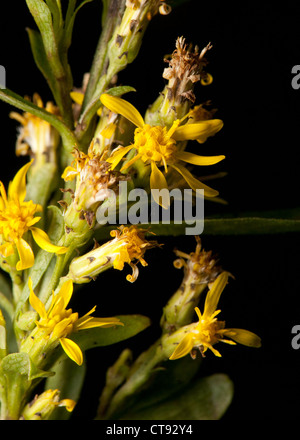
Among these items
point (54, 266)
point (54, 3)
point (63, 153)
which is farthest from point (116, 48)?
point (54, 266)

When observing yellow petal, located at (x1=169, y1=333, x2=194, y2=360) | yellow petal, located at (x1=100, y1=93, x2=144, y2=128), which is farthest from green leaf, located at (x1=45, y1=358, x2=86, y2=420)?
yellow petal, located at (x1=100, y1=93, x2=144, y2=128)

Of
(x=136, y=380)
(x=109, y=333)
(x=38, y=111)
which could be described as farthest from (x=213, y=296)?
(x=38, y=111)

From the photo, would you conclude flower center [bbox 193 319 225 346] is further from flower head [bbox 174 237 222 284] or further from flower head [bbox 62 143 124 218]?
flower head [bbox 62 143 124 218]

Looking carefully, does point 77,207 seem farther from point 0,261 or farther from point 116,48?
point 116,48

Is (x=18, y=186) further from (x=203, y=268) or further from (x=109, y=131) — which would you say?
(x=203, y=268)

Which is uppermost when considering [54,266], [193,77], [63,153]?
[193,77]
